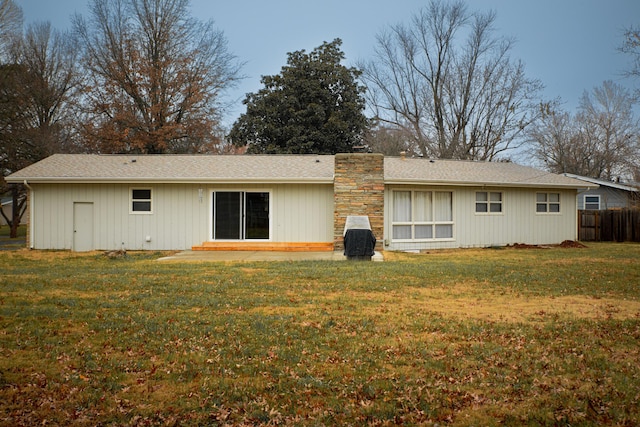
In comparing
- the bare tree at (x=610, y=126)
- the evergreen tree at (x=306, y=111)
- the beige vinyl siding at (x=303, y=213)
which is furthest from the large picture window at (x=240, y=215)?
the bare tree at (x=610, y=126)

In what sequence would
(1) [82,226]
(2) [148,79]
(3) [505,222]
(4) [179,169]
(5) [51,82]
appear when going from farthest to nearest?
(5) [51,82]
(2) [148,79]
(3) [505,222]
(4) [179,169]
(1) [82,226]

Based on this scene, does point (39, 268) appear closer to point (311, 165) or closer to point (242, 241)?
point (242, 241)

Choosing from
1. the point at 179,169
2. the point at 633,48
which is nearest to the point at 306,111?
the point at 179,169

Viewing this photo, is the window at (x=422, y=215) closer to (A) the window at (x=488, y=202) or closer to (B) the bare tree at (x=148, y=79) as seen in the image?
(A) the window at (x=488, y=202)

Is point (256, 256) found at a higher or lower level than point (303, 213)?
lower

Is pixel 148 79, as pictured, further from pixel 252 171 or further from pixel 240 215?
pixel 240 215

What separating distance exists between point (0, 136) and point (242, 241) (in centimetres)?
1692

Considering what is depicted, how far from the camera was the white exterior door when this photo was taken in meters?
17.1

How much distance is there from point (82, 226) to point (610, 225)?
72.2 ft

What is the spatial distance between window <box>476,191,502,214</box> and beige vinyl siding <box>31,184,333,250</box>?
580 centimetres

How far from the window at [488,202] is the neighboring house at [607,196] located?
1094cm

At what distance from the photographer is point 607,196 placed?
28.0 m

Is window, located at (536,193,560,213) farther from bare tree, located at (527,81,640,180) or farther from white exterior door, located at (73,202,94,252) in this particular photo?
white exterior door, located at (73,202,94,252)

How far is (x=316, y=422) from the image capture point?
11.6 feet
